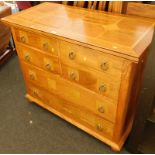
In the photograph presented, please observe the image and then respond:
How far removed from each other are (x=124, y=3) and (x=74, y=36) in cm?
50

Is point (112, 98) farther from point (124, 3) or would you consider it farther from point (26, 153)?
point (26, 153)

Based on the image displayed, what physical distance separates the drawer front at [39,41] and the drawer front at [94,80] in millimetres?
139

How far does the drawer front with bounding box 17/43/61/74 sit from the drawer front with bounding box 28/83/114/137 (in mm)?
262

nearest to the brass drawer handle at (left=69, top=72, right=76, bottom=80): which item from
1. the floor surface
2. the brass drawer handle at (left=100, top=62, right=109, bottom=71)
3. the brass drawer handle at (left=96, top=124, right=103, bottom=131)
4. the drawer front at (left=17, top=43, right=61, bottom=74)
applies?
the drawer front at (left=17, top=43, right=61, bottom=74)

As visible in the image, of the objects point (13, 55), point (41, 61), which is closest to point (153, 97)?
point (41, 61)

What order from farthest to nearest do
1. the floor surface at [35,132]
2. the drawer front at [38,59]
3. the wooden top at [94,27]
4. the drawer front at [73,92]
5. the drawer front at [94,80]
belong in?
1. the floor surface at [35,132]
2. the drawer front at [38,59]
3. the drawer front at [73,92]
4. the drawer front at [94,80]
5. the wooden top at [94,27]

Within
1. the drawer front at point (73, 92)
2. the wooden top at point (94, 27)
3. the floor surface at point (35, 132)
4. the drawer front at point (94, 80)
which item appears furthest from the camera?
the floor surface at point (35, 132)

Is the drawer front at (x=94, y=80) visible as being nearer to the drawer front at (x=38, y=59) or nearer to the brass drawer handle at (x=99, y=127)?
the drawer front at (x=38, y=59)

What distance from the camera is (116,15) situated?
134 centimetres

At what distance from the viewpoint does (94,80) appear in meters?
1.21

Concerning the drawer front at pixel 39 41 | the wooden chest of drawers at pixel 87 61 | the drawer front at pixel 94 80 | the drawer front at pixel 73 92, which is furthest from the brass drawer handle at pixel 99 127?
the drawer front at pixel 39 41

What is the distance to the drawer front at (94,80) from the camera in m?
1.14

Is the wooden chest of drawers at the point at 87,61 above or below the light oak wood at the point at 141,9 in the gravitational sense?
below

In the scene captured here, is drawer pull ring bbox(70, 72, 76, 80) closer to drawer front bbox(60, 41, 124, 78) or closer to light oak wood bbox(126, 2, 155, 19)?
drawer front bbox(60, 41, 124, 78)
